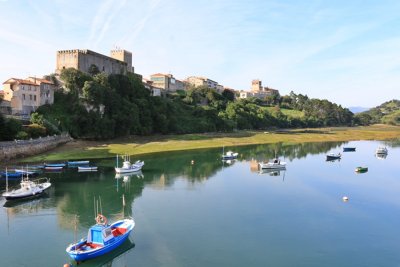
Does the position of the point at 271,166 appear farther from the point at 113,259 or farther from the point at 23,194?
the point at 113,259

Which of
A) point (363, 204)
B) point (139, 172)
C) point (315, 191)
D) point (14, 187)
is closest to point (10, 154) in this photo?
point (14, 187)

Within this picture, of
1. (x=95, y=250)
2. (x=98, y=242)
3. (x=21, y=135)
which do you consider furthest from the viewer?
(x=21, y=135)

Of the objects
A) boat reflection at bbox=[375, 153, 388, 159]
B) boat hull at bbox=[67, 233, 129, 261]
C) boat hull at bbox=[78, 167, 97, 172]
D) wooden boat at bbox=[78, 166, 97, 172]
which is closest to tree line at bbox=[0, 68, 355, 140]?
wooden boat at bbox=[78, 166, 97, 172]

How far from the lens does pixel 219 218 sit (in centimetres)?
4103

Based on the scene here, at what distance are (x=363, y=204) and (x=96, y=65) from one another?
9073 cm

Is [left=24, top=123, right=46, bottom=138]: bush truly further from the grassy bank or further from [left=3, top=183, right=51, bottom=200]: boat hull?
[left=3, top=183, right=51, bottom=200]: boat hull

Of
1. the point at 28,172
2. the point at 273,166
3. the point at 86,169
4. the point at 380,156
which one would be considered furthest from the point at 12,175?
the point at 380,156

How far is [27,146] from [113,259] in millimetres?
50733

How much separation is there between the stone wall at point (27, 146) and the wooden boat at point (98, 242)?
45.0 metres

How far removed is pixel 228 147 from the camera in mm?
111688

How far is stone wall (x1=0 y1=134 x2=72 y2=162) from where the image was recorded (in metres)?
68.4

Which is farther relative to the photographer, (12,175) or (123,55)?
(123,55)

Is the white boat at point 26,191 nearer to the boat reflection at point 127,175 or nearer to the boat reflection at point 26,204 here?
the boat reflection at point 26,204

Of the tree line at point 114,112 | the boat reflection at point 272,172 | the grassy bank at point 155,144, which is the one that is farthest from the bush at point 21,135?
the boat reflection at point 272,172
